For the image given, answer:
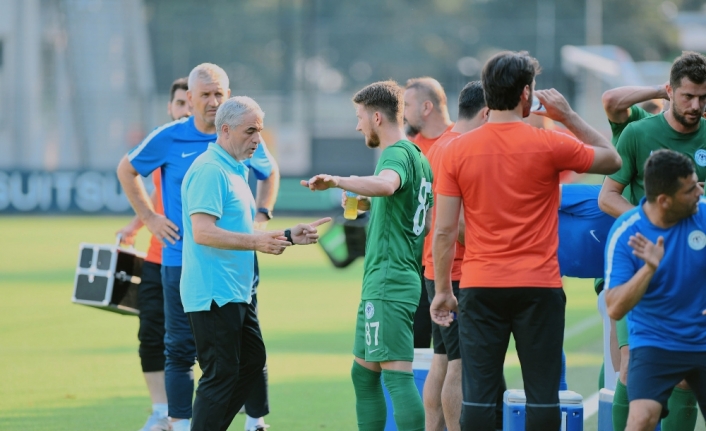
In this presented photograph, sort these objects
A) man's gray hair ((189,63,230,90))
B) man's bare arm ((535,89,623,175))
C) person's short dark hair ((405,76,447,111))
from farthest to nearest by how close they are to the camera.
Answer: person's short dark hair ((405,76,447,111)) → man's gray hair ((189,63,230,90)) → man's bare arm ((535,89,623,175))

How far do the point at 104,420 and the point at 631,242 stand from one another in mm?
4430

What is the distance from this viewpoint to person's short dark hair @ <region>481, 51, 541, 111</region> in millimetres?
5012

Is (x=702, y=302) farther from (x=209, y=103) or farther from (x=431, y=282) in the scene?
(x=209, y=103)

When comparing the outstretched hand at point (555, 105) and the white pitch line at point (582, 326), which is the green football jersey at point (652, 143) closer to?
the outstretched hand at point (555, 105)

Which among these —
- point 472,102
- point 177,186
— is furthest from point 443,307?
point 177,186

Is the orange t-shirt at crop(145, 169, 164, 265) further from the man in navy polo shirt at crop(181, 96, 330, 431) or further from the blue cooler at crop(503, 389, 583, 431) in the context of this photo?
the blue cooler at crop(503, 389, 583, 431)

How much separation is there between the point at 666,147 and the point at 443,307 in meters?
1.51

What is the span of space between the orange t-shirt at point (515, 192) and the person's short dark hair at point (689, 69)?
0.83m

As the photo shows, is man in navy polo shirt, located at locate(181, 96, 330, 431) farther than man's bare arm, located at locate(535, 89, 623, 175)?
Yes

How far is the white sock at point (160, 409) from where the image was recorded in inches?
289

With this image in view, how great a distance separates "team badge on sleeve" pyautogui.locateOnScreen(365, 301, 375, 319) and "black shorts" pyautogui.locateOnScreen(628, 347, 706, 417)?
1.54m

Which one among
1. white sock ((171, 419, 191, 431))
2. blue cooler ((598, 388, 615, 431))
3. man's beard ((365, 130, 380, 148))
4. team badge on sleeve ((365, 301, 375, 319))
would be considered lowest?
white sock ((171, 419, 191, 431))

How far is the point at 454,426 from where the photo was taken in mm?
6160

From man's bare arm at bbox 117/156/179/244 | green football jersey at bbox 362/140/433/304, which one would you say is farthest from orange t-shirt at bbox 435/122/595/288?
man's bare arm at bbox 117/156/179/244
